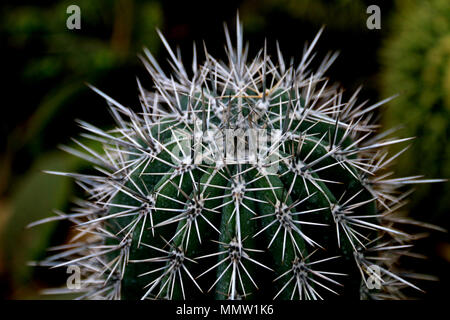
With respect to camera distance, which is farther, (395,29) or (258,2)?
(258,2)

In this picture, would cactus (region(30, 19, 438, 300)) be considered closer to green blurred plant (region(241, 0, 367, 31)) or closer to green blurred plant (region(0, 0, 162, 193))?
green blurred plant (region(241, 0, 367, 31))

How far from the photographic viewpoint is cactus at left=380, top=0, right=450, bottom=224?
8.12ft

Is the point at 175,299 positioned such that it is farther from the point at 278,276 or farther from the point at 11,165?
the point at 11,165

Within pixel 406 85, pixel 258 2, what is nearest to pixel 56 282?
pixel 406 85

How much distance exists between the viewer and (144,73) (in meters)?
4.20

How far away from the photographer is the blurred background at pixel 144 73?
2.56 meters

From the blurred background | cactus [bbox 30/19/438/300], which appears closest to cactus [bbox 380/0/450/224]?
the blurred background

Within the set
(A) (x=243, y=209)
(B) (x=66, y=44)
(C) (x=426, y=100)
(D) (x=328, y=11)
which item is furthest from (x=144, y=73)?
(A) (x=243, y=209)

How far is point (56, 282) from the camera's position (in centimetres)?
316

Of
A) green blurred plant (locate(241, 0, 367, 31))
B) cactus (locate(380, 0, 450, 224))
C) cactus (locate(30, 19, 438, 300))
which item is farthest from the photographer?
green blurred plant (locate(241, 0, 367, 31))

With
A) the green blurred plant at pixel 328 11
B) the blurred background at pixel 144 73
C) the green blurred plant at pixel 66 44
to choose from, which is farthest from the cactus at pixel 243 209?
the green blurred plant at pixel 66 44

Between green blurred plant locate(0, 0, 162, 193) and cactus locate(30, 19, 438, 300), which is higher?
green blurred plant locate(0, 0, 162, 193)

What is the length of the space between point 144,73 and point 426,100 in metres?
2.53
